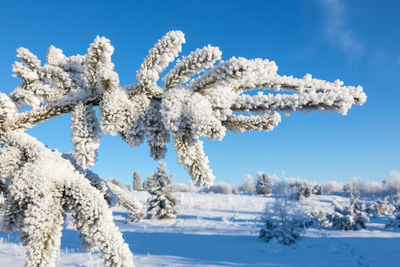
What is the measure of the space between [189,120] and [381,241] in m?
17.4

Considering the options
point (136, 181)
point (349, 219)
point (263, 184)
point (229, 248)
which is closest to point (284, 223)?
point (229, 248)

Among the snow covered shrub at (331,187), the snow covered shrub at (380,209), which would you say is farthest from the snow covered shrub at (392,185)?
the snow covered shrub at (380,209)

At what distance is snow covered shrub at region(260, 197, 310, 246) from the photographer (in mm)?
15008

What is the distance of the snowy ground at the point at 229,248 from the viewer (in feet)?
36.2

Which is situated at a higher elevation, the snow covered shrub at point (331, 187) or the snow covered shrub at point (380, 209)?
the snow covered shrub at point (331, 187)

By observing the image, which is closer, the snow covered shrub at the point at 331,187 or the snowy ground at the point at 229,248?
the snowy ground at the point at 229,248

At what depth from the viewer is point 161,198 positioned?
24016mm

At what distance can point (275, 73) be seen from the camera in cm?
115

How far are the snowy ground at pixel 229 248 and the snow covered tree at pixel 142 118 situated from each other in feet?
35.1

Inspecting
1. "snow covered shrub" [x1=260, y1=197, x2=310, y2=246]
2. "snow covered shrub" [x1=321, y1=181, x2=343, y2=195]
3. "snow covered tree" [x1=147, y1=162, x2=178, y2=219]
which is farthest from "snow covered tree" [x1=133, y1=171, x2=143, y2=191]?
"snow covered shrub" [x1=260, y1=197, x2=310, y2=246]

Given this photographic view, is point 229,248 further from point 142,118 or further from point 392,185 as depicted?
point 392,185

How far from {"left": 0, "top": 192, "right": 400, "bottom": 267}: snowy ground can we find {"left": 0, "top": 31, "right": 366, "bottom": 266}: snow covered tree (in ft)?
35.1

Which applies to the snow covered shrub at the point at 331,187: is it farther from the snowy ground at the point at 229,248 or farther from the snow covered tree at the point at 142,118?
the snow covered tree at the point at 142,118

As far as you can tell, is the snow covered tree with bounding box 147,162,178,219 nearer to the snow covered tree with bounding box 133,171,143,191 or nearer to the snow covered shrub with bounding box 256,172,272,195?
the snow covered shrub with bounding box 256,172,272,195
